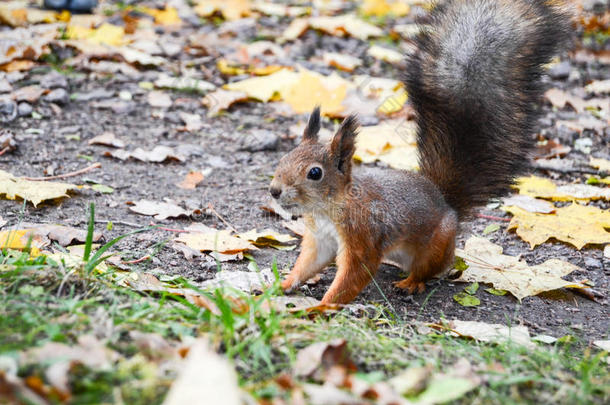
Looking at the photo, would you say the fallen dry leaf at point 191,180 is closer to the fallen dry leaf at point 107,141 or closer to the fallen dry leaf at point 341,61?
the fallen dry leaf at point 107,141

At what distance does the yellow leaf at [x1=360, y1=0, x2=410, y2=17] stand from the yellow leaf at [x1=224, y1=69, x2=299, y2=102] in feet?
6.74

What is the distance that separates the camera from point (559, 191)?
9.50 feet

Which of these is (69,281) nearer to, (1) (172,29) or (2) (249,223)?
(2) (249,223)

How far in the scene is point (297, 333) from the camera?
145 centimetres

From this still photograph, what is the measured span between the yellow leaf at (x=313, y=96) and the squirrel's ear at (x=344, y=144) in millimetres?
1471

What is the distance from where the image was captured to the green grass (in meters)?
1.14

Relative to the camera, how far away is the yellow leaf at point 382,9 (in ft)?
18.3

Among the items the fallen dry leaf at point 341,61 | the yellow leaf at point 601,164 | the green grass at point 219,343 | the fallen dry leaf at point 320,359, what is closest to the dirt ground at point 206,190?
the yellow leaf at point 601,164

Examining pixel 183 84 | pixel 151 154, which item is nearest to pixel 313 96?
A: pixel 183 84

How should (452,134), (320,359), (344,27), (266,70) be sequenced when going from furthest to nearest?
(344,27)
(266,70)
(452,134)
(320,359)

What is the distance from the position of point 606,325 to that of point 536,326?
23 cm

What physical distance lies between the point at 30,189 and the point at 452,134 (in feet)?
5.03

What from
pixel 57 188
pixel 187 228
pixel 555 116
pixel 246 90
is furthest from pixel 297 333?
pixel 555 116

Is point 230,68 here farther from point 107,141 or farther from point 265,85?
point 107,141
